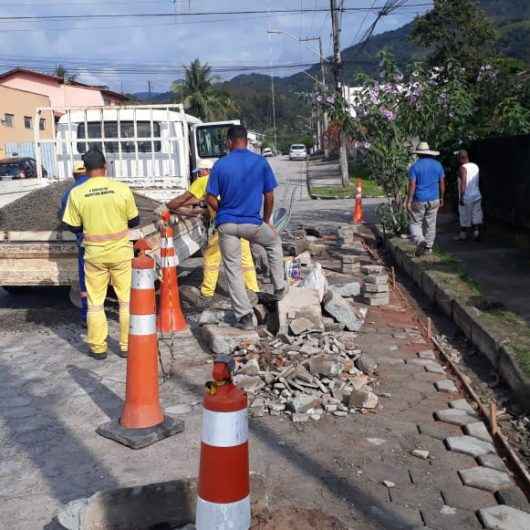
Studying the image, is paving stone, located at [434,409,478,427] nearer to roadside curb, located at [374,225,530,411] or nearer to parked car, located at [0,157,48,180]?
roadside curb, located at [374,225,530,411]

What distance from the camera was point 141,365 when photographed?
4445 mm

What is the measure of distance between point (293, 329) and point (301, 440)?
206 cm

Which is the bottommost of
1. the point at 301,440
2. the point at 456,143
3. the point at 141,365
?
the point at 301,440

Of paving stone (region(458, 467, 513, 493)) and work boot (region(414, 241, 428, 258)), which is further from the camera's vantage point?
work boot (region(414, 241, 428, 258))

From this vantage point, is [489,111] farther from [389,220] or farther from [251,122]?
[251,122]

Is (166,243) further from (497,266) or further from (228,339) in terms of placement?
(497,266)

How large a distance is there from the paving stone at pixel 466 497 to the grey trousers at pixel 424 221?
7385 mm

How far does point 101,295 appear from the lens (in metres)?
6.18

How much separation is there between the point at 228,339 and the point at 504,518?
3195 mm

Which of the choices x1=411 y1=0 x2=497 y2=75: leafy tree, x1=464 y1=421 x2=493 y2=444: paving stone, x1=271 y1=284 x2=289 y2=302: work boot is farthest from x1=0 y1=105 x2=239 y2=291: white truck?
x1=411 y1=0 x2=497 y2=75: leafy tree

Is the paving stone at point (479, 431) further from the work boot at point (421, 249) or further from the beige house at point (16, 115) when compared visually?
the beige house at point (16, 115)

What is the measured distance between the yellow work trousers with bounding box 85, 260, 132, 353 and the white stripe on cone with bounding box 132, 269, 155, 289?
5.60 ft

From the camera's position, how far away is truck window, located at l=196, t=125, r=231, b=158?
1517 cm

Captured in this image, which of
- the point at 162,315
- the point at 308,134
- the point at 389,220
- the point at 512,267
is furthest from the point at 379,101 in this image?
the point at 308,134
